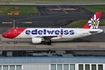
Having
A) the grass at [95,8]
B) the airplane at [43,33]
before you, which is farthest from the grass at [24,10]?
the airplane at [43,33]

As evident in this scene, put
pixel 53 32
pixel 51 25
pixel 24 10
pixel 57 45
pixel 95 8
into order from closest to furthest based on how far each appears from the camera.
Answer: pixel 57 45, pixel 53 32, pixel 51 25, pixel 24 10, pixel 95 8

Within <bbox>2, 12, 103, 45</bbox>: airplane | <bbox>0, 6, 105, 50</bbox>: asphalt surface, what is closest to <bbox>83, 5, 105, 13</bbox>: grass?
<bbox>0, 6, 105, 50</bbox>: asphalt surface

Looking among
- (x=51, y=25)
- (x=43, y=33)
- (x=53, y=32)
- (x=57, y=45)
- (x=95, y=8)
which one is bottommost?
(x=57, y=45)

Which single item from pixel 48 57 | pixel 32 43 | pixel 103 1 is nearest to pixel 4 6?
pixel 103 1

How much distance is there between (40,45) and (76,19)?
41941 mm

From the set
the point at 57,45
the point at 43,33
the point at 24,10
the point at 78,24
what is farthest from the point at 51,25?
the point at 24,10

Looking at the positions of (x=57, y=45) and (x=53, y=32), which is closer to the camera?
(x=57, y=45)

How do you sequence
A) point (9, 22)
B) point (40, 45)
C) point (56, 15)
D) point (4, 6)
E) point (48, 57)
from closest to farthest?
point (48, 57)
point (40, 45)
point (9, 22)
point (56, 15)
point (4, 6)

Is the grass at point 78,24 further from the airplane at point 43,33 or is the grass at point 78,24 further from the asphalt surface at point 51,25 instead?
the airplane at point 43,33

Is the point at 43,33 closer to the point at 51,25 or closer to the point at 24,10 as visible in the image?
the point at 51,25

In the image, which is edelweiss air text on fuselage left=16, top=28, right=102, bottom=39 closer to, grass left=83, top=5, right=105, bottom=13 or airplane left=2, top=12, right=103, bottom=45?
airplane left=2, top=12, right=103, bottom=45

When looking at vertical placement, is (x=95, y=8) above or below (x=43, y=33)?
above

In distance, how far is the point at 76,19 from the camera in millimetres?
101875

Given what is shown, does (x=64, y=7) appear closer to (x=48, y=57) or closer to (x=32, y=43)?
(x=32, y=43)
